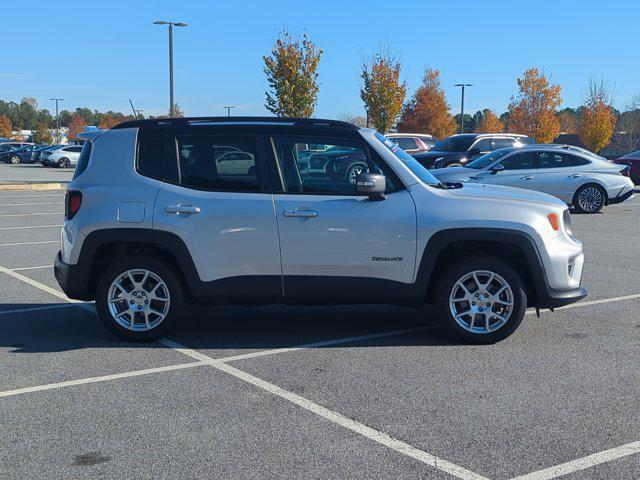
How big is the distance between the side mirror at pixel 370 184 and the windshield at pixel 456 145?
18981 millimetres

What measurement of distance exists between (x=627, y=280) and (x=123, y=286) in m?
6.04

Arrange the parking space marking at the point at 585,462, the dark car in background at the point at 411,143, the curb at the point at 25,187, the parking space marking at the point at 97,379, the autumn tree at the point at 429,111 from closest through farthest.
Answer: the parking space marking at the point at 585,462 → the parking space marking at the point at 97,379 → the curb at the point at 25,187 → the dark car in background at the point at 411,143 → the autumn tree at the point at 429,111

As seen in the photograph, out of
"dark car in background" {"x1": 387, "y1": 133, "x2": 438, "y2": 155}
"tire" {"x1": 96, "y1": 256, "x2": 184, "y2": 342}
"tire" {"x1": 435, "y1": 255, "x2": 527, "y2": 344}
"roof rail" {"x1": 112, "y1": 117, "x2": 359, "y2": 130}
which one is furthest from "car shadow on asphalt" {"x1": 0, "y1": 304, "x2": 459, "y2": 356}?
"dark car in background" {"x1": 387, "y1": 133, "x2": 438, "y2": 155}

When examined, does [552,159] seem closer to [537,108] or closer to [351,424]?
[351,424]

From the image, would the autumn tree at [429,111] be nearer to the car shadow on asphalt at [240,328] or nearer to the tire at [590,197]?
the tire at [590,197]

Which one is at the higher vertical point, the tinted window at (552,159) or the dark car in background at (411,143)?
the dark car in background at (411,143)

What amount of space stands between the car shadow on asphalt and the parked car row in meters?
38.7

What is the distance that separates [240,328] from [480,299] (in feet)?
7.24

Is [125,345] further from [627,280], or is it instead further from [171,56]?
[171,56]

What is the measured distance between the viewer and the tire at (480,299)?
20.3 feet

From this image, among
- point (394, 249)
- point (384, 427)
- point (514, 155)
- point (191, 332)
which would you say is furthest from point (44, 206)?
point (384, 427)

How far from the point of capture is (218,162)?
6.35 meters

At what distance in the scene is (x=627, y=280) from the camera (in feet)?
29.8

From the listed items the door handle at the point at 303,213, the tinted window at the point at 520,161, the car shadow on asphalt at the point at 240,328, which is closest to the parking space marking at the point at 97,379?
the car shadow on asphalt at the point at 240,328
